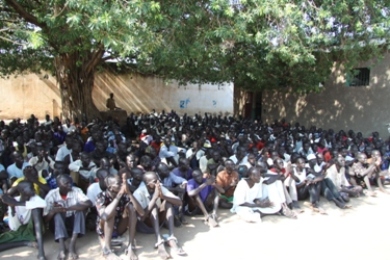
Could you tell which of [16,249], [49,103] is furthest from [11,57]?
[16,249]

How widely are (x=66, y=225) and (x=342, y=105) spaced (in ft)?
31.4

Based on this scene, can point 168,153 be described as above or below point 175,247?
above

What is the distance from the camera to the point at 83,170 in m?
4.80

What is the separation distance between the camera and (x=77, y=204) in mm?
3588

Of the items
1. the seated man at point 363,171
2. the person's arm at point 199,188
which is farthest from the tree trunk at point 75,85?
the seated man at point 363,171

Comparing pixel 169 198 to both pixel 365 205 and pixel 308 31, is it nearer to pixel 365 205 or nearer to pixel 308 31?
pixel 365 205

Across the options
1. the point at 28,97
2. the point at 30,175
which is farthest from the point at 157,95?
the point at 30,175

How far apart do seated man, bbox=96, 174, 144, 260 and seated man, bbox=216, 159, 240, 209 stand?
5.62 ft

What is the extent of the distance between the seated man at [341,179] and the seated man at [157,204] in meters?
2.97

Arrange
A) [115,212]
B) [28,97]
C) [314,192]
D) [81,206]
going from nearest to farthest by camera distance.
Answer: [115,212], [81,206], [314,192], [28,97]

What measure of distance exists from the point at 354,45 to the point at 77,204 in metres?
6.21

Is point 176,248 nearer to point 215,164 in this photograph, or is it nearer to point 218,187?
point 218,187

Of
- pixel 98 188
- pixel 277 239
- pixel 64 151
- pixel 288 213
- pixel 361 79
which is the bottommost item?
pixel 277 239

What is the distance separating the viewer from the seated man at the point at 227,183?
198 inches
